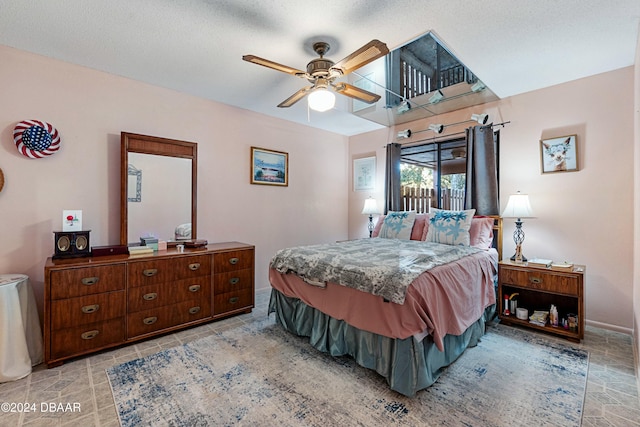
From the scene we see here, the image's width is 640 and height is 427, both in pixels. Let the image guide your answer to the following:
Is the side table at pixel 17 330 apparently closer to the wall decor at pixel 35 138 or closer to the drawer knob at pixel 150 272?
the drawer knob at pixel 150 272

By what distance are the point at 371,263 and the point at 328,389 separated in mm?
913

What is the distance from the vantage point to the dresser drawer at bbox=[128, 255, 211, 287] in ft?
8.23

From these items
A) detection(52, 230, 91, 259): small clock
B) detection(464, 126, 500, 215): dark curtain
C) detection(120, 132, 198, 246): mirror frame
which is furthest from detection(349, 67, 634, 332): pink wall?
detection(52, 230, 91, 259): small clock

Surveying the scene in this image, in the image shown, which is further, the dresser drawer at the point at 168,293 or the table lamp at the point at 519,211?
the table lamp at the point at 519,211

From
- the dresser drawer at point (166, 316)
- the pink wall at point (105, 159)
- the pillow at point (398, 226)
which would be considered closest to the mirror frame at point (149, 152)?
the pink wall at point (105, 159)

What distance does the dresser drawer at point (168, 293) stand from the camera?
2512 millimetres

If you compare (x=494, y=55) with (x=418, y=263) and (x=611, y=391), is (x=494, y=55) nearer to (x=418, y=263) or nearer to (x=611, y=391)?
(x=418, y=263)

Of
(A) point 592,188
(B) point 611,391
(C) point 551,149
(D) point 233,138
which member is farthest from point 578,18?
(D) point 233,138

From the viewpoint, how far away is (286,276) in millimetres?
2682

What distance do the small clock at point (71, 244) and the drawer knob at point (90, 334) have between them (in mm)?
662

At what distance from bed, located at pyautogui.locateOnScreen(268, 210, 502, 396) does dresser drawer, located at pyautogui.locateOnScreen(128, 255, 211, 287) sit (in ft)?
2.49

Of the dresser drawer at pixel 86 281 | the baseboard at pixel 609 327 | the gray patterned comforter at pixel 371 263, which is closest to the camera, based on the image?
the gray patterned comforter at pixel 371 263

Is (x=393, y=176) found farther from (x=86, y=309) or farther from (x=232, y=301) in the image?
(x=86, y=309)

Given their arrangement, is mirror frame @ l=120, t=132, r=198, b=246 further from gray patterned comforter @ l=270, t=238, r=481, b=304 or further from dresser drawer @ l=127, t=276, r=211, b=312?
gray patterned comforter @ l=270, t=238, r=481, b=304
